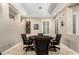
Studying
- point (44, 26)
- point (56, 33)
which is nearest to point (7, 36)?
point (44, 26)

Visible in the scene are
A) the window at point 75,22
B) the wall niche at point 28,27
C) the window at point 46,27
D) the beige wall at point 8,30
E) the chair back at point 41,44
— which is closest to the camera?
the chair back at point 41,44

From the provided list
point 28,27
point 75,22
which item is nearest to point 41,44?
point 28,27

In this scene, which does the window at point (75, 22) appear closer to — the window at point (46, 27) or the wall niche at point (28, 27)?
the window at point (46, 27)

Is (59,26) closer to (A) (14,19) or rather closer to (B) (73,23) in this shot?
(B) (73,23)

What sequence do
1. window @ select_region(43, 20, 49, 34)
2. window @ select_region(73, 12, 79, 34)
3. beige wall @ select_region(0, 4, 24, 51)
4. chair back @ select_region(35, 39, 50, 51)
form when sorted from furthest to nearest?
window @ select_region(73, 12, 79, 34) → window @ select_region(43, 20, 49, 34) → beige wall @ select_region(0, 4, 24, 51) → chair back @ select_region(35, 39, 50, 51)

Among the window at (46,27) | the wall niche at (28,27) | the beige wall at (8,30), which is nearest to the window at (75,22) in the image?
the window at (46,27)

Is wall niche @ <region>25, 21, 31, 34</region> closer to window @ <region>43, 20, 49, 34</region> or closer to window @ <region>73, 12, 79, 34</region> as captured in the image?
window @ <region>43, 20, 49, 34</region>

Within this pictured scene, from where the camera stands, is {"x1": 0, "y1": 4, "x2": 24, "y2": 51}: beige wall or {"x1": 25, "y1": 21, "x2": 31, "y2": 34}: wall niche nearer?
{"x1": 0, "y1": 4, "x2": 24, "y2": 51}: beige wall

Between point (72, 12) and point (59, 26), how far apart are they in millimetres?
1515

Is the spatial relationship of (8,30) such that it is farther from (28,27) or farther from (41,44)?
(41,44)

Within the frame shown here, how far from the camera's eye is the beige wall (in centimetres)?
593

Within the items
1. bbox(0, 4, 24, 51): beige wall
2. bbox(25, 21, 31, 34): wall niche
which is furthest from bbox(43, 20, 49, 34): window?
bbox(0, 4, 24, 51): beige wall

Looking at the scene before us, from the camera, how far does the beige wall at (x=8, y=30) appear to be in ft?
19.4

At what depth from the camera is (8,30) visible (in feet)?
21.9
